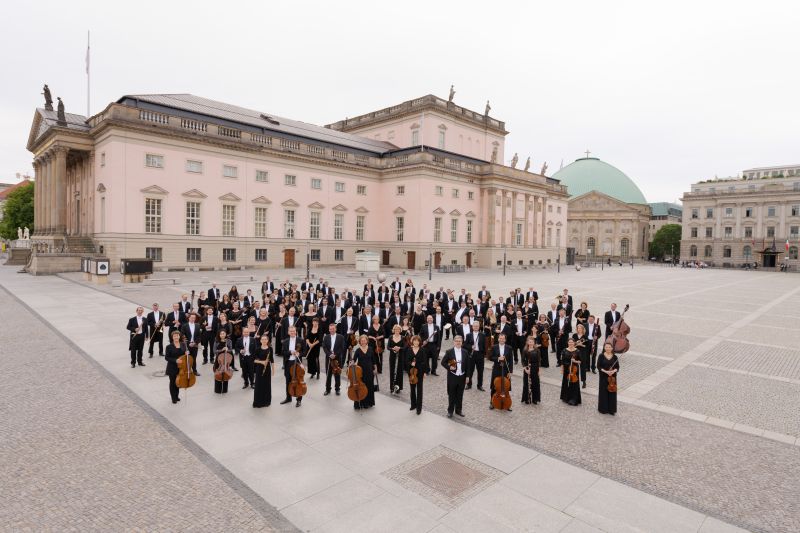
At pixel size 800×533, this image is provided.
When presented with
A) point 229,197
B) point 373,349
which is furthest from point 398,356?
point 229,197

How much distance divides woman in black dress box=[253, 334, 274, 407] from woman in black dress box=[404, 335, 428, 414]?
300 cm

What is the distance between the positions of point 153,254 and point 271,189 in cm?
1325

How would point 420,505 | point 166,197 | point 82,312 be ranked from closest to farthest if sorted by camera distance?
point 420,505 < point 82,312 < point 166,197

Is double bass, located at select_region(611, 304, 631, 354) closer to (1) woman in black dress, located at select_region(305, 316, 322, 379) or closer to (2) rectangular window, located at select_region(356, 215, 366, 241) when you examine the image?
(1) woman in black dress, located at select_region(305, 316, 322, 379)

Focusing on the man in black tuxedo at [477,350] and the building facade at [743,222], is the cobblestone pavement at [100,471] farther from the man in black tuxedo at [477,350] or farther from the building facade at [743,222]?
the building facade at [743,222]

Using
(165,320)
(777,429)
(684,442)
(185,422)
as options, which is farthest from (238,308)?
(777,429)

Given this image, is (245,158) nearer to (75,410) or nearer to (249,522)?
(75,410)

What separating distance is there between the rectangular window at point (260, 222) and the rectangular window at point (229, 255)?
112 inches

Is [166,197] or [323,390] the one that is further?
[166,197]

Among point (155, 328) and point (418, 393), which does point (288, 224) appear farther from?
point (418, 393)

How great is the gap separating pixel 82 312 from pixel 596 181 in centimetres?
12617

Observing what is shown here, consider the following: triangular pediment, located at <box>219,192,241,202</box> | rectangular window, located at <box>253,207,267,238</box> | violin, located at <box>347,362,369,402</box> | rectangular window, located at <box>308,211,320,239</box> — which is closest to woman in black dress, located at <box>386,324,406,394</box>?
violin, located at <box>347,362,369,402</box>

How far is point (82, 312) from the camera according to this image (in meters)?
20.3

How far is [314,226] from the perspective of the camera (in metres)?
52.2
